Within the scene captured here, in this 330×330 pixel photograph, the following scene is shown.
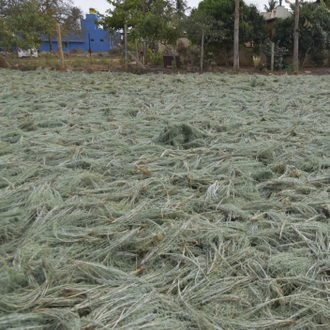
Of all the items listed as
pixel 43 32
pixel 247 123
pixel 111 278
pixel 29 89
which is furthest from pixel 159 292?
pixel 43 32

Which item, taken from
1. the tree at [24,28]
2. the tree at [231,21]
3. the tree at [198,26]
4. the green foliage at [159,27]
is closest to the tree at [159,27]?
the green foliage at [159,27]

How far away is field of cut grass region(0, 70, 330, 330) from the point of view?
1231 millimetres

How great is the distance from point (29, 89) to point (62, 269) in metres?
5.62

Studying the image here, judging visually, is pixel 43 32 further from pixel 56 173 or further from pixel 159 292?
pixel 159 292

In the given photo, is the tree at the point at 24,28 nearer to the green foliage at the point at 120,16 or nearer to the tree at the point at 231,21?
the green foliage at the point at 120,16

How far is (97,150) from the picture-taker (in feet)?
9.62

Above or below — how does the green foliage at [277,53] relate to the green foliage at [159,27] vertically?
below

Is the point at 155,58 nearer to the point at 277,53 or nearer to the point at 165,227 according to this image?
Result: the point at 277,53

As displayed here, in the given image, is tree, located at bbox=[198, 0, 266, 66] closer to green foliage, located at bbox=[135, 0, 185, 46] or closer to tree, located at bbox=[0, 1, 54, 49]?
green foliage, located at bbox=[135, 0, 185, 46]

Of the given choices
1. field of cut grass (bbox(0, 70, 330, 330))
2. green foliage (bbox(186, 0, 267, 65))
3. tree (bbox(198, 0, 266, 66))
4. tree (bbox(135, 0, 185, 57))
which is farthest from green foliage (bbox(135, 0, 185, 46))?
field of cut grass (bbox(0, 70, 330, 330))

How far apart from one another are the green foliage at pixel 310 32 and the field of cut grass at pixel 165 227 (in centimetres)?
1442

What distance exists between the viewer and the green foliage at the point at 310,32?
15.5 metres

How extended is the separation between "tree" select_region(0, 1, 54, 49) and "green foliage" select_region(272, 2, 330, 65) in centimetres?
1161

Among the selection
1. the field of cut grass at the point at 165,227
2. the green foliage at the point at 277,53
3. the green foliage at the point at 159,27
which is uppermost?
the green foliage at the point at 159,27
